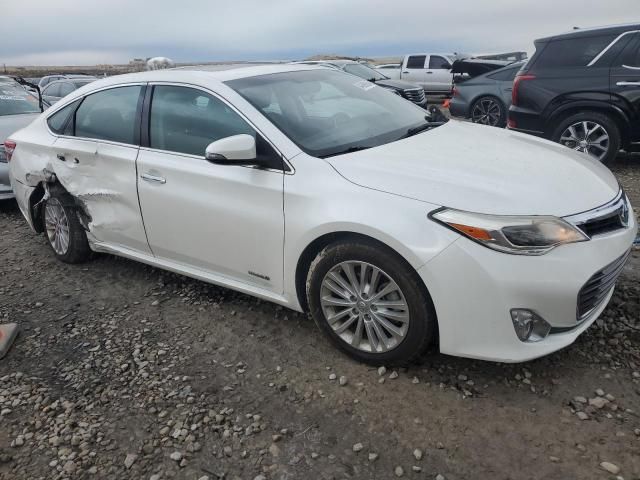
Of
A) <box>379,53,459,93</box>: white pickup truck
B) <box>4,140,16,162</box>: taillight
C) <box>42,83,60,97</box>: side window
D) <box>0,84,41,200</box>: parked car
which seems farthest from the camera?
<box>379,53,459,93</box>: white pickup truck

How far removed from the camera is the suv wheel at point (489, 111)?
1038cm

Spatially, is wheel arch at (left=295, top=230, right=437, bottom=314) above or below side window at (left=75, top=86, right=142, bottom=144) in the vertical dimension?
below

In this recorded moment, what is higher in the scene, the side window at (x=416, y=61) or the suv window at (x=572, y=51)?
the suv window at (x=572, y=51)

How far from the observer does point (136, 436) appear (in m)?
2.53

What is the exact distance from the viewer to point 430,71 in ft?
61.3

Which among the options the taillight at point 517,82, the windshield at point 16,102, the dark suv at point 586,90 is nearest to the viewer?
the dark suv at point 586,90

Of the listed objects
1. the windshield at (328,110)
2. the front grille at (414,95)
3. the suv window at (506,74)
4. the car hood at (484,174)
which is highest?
the windshield at (328,110)

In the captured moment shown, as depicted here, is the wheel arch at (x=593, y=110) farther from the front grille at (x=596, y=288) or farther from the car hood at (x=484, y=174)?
the front grille at (x=596, y=288)

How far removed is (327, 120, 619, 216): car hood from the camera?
249 centimetres

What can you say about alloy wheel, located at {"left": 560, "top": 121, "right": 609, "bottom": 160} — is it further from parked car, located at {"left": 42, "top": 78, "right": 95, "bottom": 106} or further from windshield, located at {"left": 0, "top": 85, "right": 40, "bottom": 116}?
parked car, located at {"left": 42, "top": 78, "right": 95, "bottom": 106}

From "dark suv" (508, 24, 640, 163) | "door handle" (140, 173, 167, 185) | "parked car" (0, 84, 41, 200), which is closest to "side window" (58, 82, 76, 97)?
"parked car" (0, 84, 41, 200)

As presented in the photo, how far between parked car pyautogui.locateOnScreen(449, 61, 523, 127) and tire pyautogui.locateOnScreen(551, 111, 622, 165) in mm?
3607

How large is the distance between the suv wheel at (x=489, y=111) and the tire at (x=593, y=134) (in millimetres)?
3742

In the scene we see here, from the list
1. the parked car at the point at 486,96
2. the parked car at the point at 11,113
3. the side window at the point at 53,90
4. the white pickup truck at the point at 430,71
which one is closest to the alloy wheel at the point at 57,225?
the parked car at the point at 11,113
